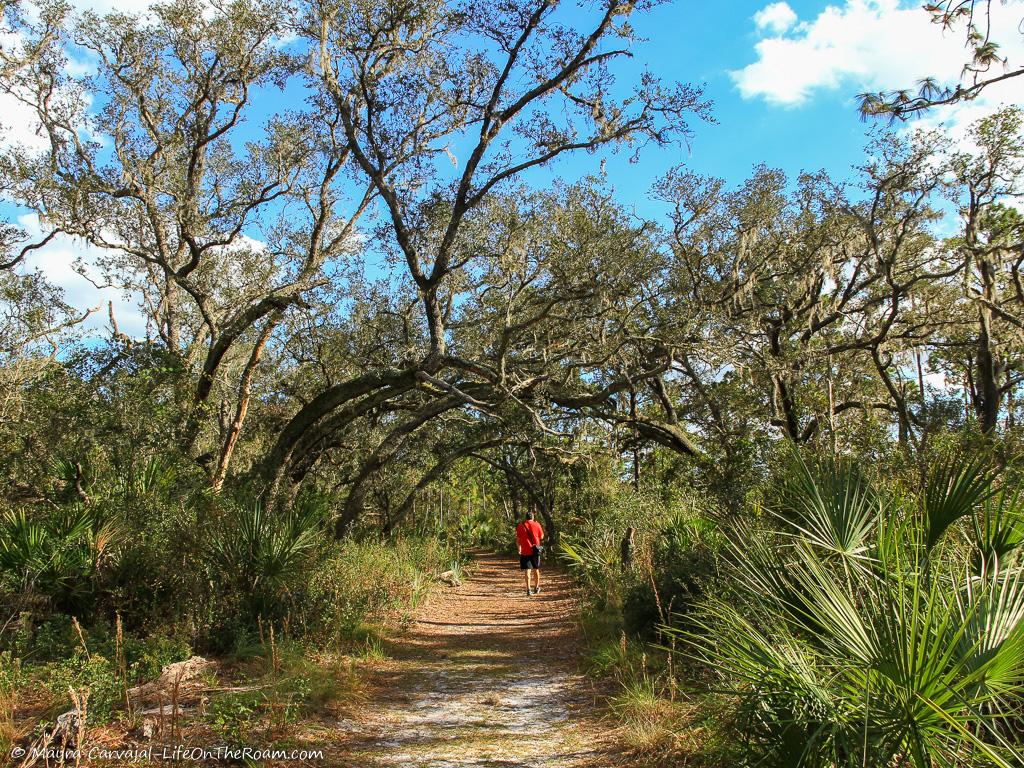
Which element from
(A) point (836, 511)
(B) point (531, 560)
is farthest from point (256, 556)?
(B) point (531, 560)

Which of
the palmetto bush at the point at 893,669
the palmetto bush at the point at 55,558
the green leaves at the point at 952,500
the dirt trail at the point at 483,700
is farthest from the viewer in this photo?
the palmetto bush at the point at 55,558

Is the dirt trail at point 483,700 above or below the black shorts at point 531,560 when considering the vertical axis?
below

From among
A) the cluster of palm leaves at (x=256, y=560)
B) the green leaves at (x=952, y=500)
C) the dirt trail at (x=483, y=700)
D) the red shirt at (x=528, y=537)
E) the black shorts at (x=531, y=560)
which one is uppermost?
the green leaves at (x=952, y=500)

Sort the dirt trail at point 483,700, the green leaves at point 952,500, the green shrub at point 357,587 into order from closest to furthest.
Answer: the green leaves at point 952,500
the dirt trail at point 483,700
the green shrub at point 357,587

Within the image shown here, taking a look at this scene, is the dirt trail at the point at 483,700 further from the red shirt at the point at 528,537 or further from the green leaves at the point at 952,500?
the green leaves at the point at 952,500

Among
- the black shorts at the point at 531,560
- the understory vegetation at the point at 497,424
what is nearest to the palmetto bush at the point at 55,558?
the understory vegetation at the point at 497,424

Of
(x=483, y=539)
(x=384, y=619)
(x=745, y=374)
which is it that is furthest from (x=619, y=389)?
(x=483, y=539)

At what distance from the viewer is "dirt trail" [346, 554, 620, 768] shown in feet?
16.7

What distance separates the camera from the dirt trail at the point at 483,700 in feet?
16.7

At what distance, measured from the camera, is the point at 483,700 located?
665 cm

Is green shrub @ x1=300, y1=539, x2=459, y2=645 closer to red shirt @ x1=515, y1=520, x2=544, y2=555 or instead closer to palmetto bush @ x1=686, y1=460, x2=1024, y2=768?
red shirt @ x1=515, y1=520, x2=544, y2=555

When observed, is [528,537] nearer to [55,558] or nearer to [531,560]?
[531,560]

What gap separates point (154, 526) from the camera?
28.1ft

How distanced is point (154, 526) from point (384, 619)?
3490mm
